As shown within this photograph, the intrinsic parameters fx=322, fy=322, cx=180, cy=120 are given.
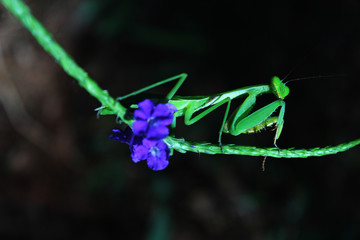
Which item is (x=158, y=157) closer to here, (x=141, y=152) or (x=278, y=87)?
(x=141, y=152)

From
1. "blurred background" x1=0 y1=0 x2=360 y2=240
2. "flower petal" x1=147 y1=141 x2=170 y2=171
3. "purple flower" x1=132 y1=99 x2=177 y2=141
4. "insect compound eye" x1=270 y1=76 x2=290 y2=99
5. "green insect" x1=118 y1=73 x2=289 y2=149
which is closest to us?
"purple flower" x1=132 y1=99 x2=177 y2=141

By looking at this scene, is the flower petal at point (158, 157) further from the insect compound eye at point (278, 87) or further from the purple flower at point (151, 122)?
the insect compound eye at point (278, 87)

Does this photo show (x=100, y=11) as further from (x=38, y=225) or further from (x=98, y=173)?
(x=38, y=225)

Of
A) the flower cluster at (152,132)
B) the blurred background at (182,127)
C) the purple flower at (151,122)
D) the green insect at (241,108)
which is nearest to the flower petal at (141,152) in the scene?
the flower cluster at (152,132)

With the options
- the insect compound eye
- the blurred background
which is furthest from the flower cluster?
the blurred background

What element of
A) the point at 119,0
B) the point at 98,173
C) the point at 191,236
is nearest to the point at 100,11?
the point at 119,0

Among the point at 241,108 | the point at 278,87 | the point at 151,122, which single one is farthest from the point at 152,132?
the point at 278,87

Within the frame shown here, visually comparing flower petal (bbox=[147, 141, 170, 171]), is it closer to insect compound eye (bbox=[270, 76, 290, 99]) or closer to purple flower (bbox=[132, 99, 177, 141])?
purple flower (bbox=[132, 99, 177, 141])
